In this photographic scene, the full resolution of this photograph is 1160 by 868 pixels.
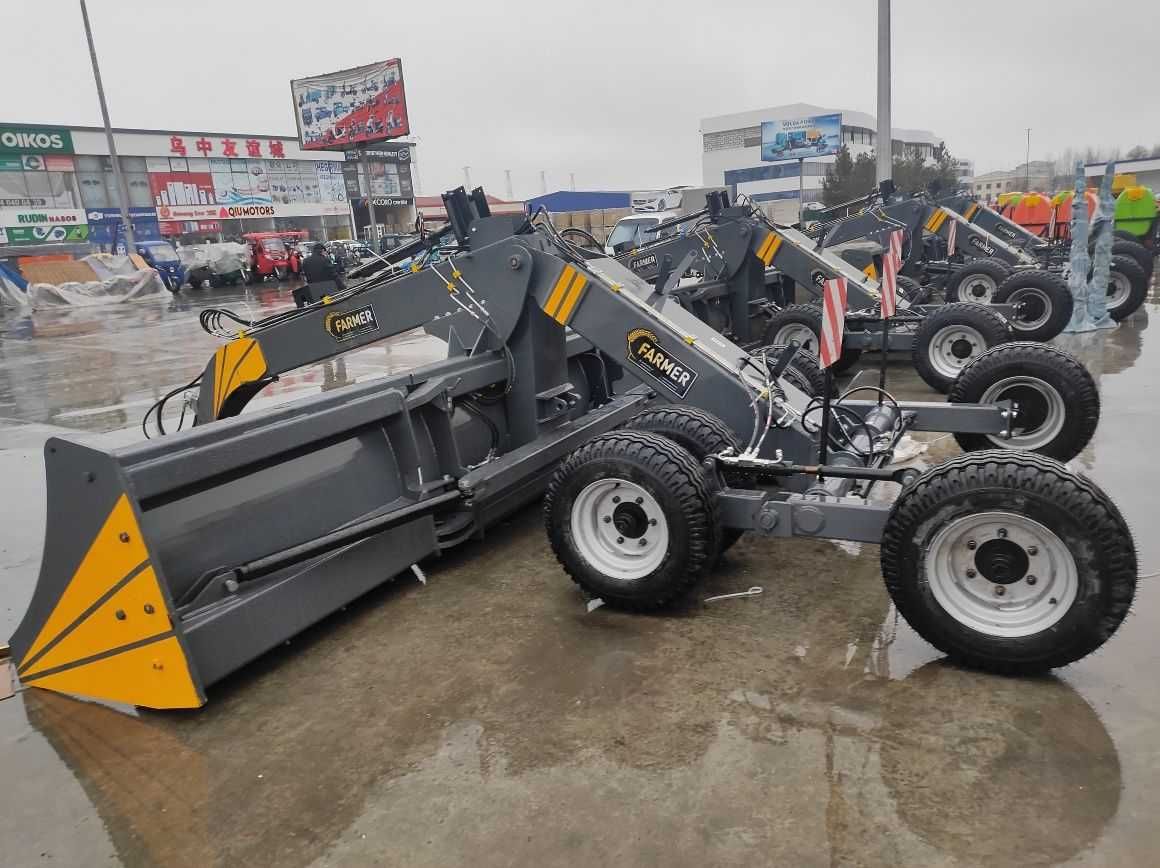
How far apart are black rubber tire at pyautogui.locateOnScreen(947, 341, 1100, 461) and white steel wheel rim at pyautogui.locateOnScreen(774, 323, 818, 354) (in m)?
3.30

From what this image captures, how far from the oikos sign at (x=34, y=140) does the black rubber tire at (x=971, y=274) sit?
1990 inches

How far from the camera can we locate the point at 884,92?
13641mm

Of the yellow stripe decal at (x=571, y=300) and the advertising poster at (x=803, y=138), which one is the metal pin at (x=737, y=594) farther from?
the advertising poster at (x=803, y=138)

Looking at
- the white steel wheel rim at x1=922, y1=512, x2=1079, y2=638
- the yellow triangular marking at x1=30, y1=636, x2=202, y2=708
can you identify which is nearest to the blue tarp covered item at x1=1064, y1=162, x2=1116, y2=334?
the white steel wheel rim at x1=922, y1=512, x2=1079, y2=638

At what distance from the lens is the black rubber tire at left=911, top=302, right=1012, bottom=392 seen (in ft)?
23.5

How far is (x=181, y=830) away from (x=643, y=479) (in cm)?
205

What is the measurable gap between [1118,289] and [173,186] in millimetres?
51900

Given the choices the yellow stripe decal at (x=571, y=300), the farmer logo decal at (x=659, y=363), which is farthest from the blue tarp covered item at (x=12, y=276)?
the farmer logo decal at (x=659, y=363)

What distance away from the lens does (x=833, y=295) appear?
135 inches

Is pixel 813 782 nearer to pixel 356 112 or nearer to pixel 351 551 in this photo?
pixel 351 551

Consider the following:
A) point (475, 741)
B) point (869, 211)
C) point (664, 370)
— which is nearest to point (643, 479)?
point (664, 370)

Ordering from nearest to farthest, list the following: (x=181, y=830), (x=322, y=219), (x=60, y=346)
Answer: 1. (x=181, y=830)
2. (x=60, y=346)
3. (x=322, y=219)

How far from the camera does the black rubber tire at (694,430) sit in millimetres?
4016

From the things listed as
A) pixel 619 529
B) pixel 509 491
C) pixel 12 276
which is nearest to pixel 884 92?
pixel 509 491
